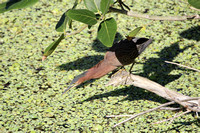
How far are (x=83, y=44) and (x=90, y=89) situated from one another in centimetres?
62

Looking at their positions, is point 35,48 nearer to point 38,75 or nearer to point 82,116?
point 38,75

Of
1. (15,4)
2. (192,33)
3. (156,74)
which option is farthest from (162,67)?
(15,4)

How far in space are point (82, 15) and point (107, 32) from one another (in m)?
0.12

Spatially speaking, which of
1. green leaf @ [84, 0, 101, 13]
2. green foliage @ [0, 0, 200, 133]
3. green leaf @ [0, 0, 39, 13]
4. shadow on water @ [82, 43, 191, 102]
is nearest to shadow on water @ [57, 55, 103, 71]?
green foliage @ [0, 0, 200, 133]

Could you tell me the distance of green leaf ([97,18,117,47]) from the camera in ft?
3.29

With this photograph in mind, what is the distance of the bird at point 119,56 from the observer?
1629 mm

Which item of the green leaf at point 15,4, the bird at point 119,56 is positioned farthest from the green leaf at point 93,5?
the bird at point 119,56

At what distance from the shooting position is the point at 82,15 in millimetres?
1024

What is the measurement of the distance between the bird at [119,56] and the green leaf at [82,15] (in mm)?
599

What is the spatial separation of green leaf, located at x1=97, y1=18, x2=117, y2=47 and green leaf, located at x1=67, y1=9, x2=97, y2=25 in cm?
5

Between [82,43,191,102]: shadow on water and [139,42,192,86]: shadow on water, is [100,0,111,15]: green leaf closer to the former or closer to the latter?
[82,43,191,102]: shadow on water

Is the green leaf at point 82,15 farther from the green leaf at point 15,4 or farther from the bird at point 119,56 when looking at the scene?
the bird at point 119,56

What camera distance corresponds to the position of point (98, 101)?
6.61 feet

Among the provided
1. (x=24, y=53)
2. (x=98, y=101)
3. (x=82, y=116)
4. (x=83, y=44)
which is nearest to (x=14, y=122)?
(x=82, y=116)
